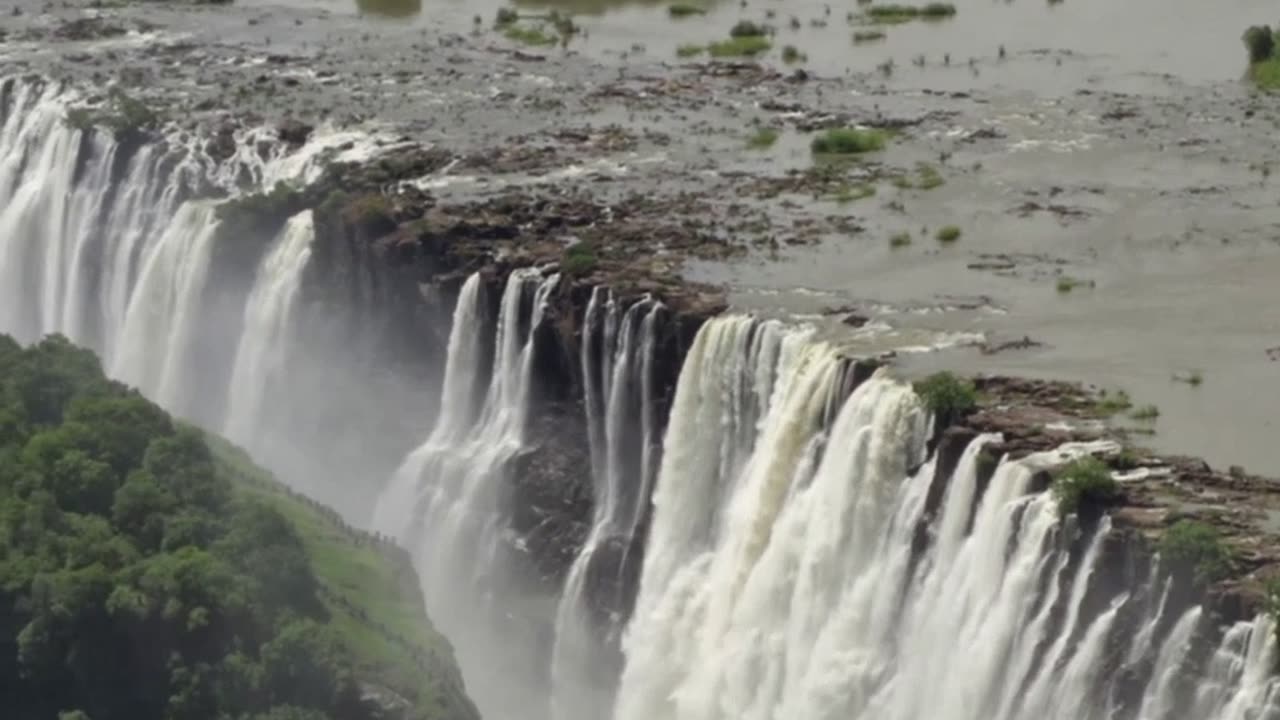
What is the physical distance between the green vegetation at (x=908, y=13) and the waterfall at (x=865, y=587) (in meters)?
34.0

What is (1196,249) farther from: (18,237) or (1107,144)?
(18,237)

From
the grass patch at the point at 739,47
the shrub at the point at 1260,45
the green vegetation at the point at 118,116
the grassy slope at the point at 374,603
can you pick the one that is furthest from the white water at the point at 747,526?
the shrub at the point at 1260,45

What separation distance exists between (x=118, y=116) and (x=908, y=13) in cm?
2616

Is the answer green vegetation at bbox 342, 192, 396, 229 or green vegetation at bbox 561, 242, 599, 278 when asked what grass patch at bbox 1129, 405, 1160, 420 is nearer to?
green vegetation at bbox 561, 242, 599, 278

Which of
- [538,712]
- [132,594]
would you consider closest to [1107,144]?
[538,712]

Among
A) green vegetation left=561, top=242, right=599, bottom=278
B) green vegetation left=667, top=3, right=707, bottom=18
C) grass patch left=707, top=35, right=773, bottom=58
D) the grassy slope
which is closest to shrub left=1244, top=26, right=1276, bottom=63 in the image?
grass patch left=707, top=35, right=773, bottom=58

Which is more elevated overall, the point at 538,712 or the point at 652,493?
the point at 652,493

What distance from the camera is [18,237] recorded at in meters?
63.4

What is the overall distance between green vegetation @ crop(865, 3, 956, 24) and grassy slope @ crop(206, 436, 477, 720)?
32.7 meters

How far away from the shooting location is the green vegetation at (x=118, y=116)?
5984 centimetres

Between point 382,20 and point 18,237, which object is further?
point 382,20

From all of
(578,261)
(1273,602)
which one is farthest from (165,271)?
(1273,602)

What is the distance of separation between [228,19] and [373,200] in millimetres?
28858

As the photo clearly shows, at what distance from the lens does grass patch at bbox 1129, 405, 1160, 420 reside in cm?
3481
